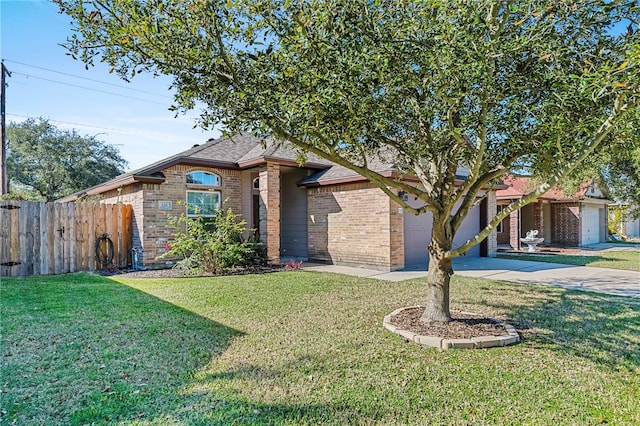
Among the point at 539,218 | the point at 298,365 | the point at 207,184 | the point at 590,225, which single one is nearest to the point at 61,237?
the point at 207,184

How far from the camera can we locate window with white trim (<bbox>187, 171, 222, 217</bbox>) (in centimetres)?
1187

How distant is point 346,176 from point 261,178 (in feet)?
→ 9.13

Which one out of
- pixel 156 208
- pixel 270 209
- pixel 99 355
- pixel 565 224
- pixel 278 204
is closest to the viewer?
pixel 99 355

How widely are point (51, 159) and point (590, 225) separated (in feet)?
Answer: 115

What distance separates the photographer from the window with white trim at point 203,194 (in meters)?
11.9

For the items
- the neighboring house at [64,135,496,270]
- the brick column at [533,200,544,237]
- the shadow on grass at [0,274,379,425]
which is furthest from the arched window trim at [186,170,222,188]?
the brick column at [533,200,544,237]

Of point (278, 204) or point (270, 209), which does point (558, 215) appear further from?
point (270, 209)

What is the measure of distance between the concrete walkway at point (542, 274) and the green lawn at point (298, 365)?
5.49ft

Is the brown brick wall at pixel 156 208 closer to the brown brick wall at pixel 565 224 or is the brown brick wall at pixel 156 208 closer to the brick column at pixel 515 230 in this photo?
the brick column at pixel 515 230

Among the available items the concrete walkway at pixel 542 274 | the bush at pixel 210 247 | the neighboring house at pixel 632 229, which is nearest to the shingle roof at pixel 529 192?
the concrete walkway at pixel 542 274

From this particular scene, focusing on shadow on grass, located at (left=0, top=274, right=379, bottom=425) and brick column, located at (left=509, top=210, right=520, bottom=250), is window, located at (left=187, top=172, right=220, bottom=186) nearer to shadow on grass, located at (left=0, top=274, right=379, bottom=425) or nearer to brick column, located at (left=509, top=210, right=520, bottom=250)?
shadow on grass, located at (left=0, top=274, right=379, bottom=425)

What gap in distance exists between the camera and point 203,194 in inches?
483

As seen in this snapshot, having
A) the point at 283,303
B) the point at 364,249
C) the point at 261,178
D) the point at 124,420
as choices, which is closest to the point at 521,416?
the point at 124,420

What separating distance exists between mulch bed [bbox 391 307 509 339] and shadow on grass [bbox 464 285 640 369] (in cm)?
42
